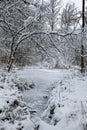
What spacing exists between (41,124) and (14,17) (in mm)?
8318

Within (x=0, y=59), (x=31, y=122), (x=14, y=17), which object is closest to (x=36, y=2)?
(x=14, y=17)

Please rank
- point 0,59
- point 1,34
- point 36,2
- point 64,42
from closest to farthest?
point 36,2 → point 64,42 → point 1,34 → point 0,59

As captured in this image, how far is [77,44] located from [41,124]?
25.5 ft

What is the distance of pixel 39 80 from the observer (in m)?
14.0

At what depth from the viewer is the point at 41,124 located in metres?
5.56

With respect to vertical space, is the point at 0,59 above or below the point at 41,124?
above

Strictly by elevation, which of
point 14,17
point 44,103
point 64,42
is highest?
point 14,17

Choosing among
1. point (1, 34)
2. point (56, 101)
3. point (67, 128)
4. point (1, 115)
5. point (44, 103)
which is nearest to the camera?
point (67, 128)

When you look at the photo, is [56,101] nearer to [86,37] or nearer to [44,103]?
[44,103]

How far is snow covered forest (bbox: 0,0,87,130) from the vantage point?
5.71 metres

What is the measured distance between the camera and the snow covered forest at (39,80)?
571cm

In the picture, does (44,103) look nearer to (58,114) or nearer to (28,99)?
(28,99)

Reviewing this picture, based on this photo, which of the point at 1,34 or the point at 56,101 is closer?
the point at 56,101

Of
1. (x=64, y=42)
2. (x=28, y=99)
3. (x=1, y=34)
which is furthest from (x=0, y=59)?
(x=28, y=99)
